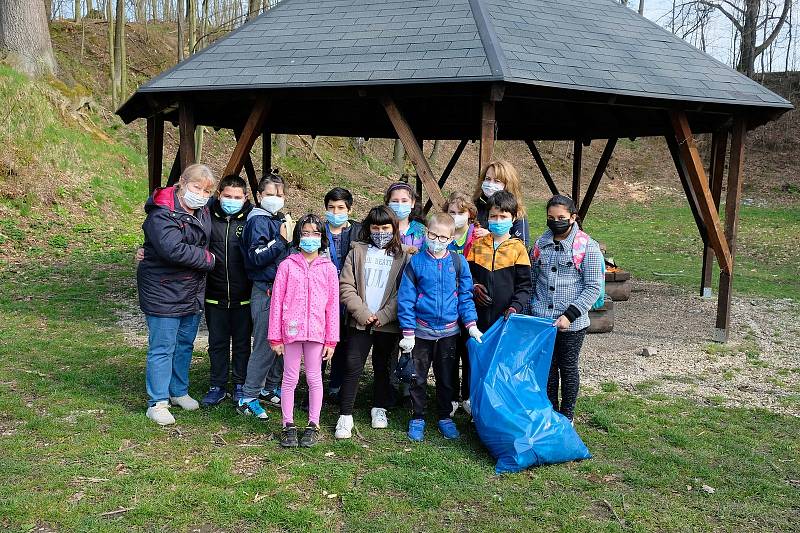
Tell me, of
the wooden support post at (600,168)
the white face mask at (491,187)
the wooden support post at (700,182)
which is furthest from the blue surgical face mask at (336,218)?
the wooden support post at (600,168)

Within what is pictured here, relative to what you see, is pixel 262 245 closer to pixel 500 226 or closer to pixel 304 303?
pixel 304 303

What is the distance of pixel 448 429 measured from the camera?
16.1 ft

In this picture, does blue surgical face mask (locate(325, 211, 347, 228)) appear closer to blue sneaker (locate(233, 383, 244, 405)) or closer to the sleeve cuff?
blue sneaker (locate(233, 383, 244, 405))

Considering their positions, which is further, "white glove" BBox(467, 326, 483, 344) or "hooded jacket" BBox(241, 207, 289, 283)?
"hooded jacket" BBox(241, 207, 289, 283)

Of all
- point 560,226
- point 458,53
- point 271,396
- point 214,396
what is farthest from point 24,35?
point 560,226

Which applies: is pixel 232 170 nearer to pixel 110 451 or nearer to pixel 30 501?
pixel 110 451

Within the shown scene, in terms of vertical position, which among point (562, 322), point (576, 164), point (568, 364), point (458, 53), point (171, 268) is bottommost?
point (568, 364)

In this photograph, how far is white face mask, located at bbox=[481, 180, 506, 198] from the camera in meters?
5.37

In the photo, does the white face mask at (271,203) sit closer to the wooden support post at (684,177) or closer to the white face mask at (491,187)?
the white face mask at (491,187)

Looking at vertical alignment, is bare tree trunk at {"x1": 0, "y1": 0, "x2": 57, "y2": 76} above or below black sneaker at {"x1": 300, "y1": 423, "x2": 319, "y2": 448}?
above

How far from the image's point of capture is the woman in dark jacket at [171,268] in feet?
15.7

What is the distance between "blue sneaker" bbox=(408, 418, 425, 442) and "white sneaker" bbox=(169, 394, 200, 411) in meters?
1.67

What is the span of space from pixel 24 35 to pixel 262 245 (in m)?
13.7

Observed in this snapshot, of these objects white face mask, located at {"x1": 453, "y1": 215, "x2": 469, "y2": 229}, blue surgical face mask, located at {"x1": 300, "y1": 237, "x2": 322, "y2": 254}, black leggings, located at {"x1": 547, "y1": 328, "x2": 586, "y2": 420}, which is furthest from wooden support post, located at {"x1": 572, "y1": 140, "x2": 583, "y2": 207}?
blue surgical face mask, located at {"x1": 300, "y1": 237, "x2": 322, "y2": 254}
